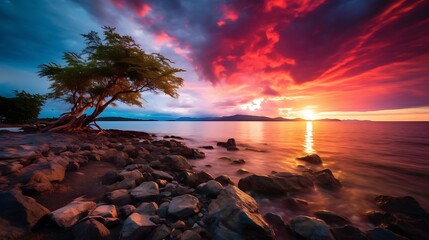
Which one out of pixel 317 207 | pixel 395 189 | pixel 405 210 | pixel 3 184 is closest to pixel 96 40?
pixel 3 184

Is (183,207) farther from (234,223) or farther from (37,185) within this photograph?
(37,185)

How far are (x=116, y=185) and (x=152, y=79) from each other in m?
14.4

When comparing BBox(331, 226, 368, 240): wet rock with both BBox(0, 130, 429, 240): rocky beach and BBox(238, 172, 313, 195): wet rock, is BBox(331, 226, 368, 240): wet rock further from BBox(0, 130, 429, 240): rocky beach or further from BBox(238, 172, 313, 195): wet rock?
BBox(238, 172, 313, 195): wet rock

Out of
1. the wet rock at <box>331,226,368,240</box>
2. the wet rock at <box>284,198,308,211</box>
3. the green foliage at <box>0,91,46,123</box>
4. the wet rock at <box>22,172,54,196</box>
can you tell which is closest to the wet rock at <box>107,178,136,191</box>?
the wet rock at <box>22,172,54,196</box>

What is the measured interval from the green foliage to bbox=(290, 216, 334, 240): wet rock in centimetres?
4162

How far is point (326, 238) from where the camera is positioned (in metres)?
3.29

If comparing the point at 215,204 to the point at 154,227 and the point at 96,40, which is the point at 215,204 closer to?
the point at 154,227

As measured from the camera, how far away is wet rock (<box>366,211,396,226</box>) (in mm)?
4398

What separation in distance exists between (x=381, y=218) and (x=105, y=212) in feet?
21.5

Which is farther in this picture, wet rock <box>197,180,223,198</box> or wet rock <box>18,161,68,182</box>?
wet rock <box>197,180,223,198</box>

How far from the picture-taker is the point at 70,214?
2.92 metres

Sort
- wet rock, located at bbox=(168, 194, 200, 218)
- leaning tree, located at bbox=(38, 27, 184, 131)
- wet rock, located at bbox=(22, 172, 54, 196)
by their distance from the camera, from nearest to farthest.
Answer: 1. wet rock, located at bbox=(168, 194, 200, 218)
2. wet rock, located at bbox=(22, 172, 54, 196)
3. leaning tree, located at bbox=(38, 27, 184, 131)

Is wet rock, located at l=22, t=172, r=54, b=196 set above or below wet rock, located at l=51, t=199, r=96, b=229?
above

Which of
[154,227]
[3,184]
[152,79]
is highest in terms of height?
[152,79]
